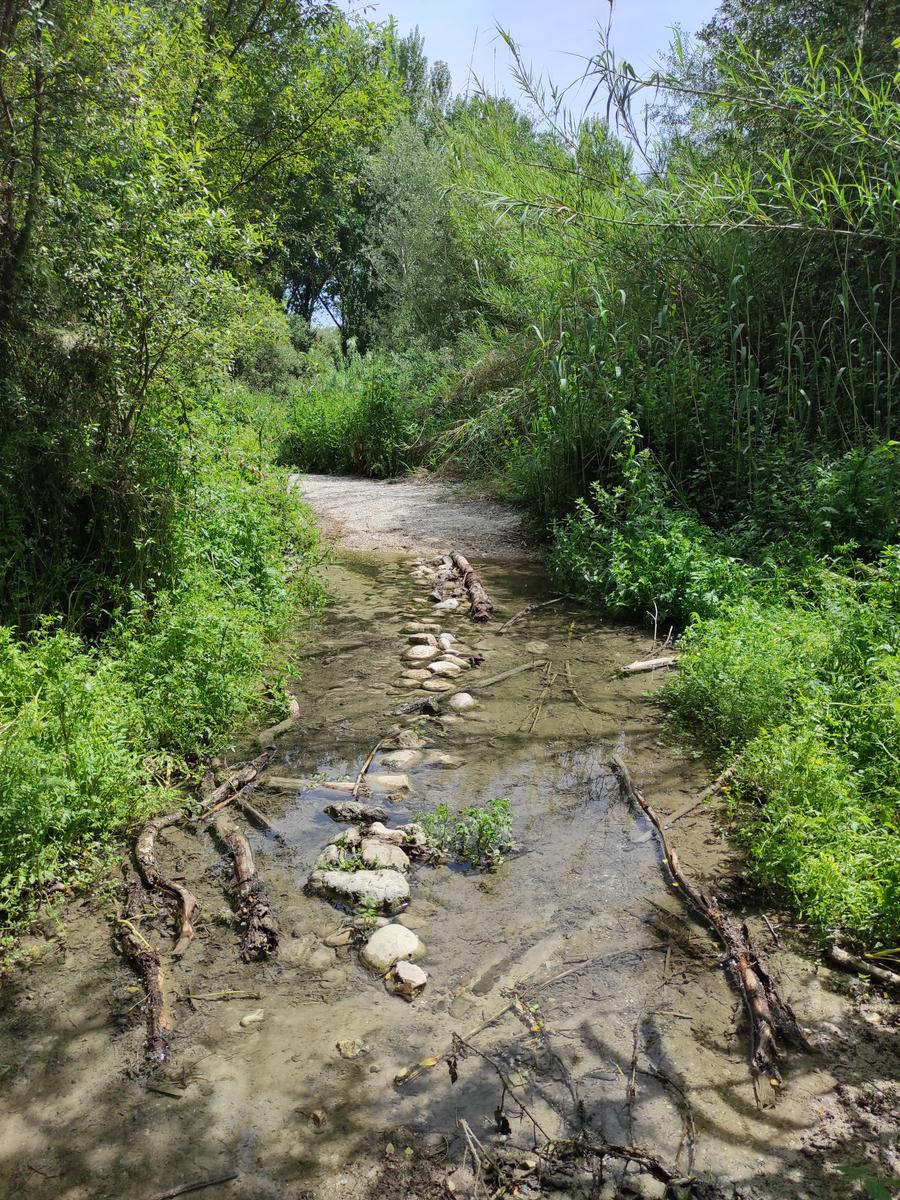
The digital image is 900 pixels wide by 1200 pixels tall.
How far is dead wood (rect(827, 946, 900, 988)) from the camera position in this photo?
8.02 feet

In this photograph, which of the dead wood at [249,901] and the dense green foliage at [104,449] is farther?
the dense green foliage at [104,449]

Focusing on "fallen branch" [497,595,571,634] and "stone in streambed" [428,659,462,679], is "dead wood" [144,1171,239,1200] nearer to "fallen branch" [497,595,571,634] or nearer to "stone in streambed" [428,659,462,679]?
"stone in streambed" [428,659,462,679]

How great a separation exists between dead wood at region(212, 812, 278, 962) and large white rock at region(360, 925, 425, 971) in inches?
12.9

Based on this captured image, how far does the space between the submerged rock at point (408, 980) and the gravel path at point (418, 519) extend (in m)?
5.60

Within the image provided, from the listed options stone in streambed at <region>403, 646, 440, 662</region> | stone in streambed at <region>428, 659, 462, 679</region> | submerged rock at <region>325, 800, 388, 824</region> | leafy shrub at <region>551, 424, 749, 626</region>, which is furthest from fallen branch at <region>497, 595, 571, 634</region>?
A: submerged rock at <region>325, 800, 388, 824</region>

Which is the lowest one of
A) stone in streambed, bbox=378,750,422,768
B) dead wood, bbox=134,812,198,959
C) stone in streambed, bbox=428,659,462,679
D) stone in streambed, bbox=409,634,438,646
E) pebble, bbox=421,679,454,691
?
Answer: dead wood, bbox=134,812,198,959

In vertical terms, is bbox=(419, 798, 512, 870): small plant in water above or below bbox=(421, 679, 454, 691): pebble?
below

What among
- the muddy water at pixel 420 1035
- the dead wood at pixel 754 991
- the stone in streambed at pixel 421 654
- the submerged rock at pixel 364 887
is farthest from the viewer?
the stone in streambed at pixel 421 654

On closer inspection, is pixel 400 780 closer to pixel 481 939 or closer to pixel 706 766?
pixel 481 939

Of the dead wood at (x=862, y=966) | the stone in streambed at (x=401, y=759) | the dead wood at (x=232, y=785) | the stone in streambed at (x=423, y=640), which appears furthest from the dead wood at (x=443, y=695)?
the dead wood at (x=862, y=966)

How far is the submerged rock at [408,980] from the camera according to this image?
2475 mm

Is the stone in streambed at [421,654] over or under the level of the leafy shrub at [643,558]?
under

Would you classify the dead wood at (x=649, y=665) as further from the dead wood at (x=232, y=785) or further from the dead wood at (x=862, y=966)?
the dead wood at (x=862, y=966)

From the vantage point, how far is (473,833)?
3.30 m
